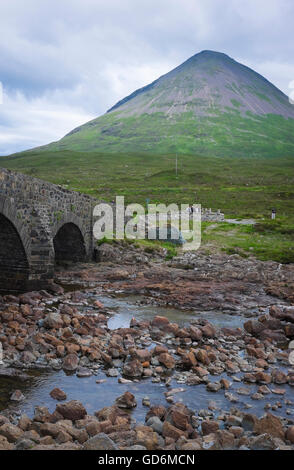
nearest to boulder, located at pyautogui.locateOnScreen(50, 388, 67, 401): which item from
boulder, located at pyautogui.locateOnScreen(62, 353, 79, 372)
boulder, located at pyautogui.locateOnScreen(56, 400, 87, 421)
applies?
boulder, located at pyautogui.locateOnScreen(56, 400, 87, 421)

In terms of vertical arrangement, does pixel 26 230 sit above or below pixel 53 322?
above

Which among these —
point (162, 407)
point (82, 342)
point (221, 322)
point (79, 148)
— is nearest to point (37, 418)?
point (162, 407)

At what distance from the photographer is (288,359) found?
10.4m

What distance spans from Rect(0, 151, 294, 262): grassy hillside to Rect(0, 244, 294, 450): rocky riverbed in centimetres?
1189

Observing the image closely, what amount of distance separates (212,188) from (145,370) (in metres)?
61.2

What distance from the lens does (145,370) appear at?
947 centimetres

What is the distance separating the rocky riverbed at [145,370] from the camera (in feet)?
21.8

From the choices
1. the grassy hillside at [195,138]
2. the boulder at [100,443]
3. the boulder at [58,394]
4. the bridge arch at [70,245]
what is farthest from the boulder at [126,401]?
the grassy hillside at [195,138]

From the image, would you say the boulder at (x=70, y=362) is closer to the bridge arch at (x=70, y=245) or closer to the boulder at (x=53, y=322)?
the boulder at (x=53, y=322)

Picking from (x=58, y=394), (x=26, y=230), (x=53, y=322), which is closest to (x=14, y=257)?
(x=26, y=230)

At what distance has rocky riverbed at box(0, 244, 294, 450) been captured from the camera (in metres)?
6.66

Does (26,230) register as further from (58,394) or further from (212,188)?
(212,188)

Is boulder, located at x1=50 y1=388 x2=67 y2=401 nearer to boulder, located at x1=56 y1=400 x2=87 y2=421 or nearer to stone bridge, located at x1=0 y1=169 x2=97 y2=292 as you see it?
boulder, located at x1=56 y1=400 x2=87 y2=421
